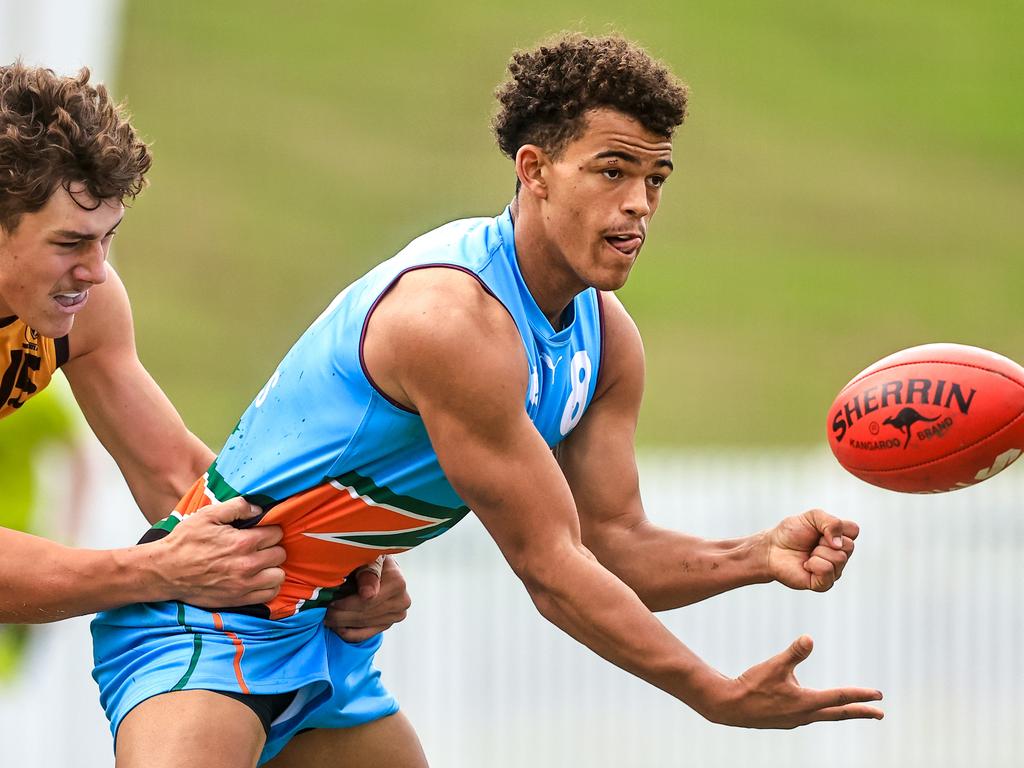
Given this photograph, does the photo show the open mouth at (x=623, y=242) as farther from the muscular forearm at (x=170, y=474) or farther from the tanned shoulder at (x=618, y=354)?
the muscular forearm at (x=170, y=474)

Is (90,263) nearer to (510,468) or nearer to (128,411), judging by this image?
(128,411)

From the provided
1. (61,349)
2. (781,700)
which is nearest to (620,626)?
(781,700)

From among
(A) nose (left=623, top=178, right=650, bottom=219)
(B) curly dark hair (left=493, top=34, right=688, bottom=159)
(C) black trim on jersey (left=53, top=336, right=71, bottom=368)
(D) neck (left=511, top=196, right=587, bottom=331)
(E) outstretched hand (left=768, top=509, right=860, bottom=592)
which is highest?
(B) curly dark hair (left=493, top=34, right=688, bottom=159)

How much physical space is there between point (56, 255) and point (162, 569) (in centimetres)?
81

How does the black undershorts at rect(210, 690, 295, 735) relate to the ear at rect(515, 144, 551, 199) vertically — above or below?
below

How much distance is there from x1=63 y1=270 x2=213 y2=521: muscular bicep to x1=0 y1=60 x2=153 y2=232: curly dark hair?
0.52 meters

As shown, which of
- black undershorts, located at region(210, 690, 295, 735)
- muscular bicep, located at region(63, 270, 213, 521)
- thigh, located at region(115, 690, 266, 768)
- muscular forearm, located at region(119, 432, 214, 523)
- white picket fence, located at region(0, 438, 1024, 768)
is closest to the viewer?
thigh, located at region(115, 690, 266, 768)

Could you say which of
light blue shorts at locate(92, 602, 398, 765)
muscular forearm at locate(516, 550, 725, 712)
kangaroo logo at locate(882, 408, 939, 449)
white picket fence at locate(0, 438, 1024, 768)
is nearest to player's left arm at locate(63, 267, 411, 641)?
light blue shorts at locate(92, 602, 398, 765)

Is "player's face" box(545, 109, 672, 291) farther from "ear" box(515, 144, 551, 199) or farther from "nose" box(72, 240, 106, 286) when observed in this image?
"nose" box(72, 240, 106, 286)

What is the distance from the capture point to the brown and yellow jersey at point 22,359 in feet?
13.8

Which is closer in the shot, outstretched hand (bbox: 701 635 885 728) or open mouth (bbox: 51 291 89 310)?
outstretched hand (bbox: 701 635 885 728)

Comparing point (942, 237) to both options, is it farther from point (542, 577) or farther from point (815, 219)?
point (542, 577)

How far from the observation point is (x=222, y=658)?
4.05 m

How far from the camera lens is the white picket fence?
950 cm
